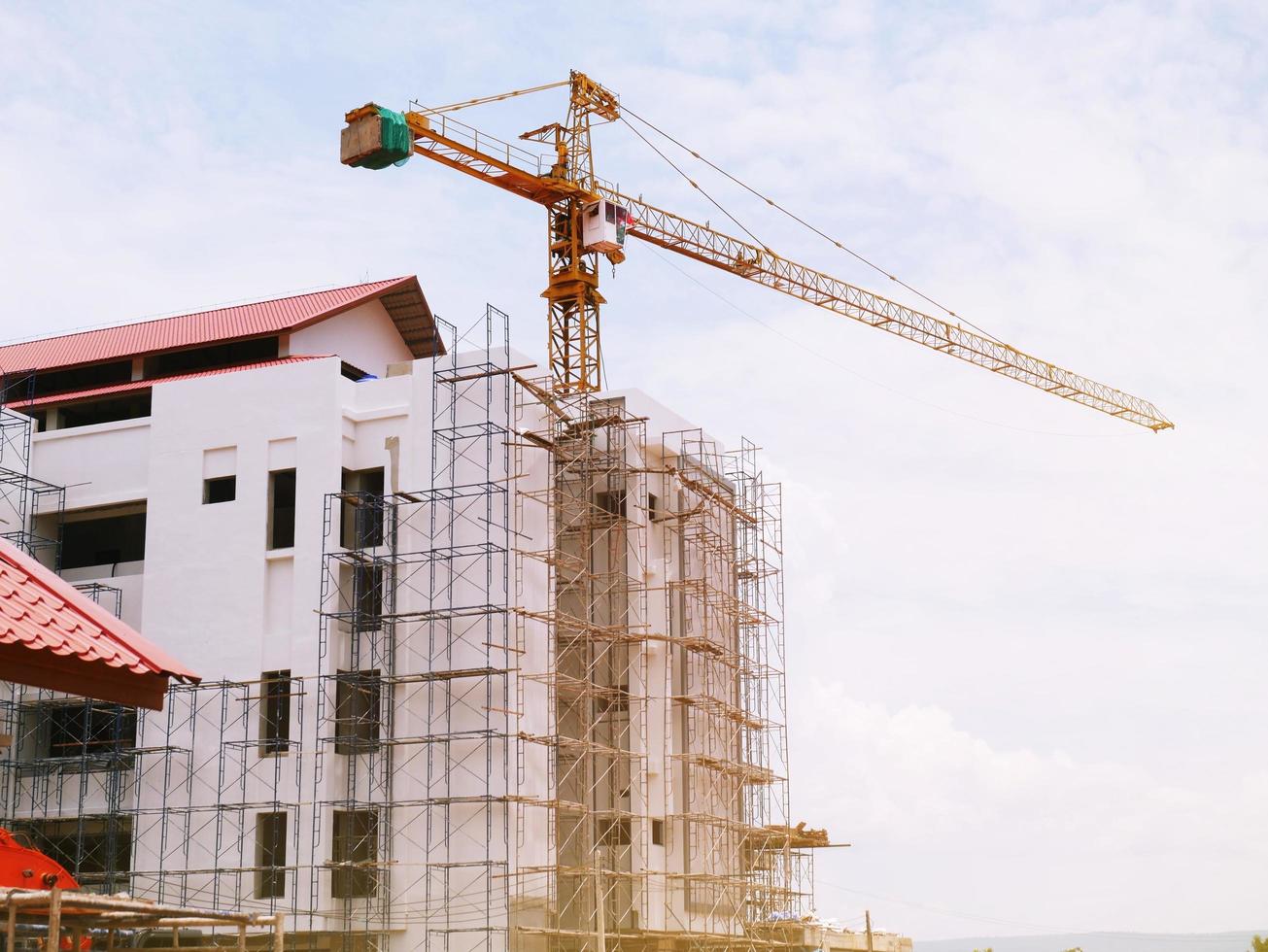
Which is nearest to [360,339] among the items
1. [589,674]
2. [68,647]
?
[589,674]

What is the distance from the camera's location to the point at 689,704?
49.4 metres

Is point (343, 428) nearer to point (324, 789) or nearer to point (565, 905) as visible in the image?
point (324, 789)

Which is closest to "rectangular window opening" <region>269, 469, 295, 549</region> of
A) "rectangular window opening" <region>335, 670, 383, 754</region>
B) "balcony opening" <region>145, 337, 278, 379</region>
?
"rectangular window opening" <region>335, 670, 383, 754</region>

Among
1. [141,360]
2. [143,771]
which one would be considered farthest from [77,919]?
[141,360]

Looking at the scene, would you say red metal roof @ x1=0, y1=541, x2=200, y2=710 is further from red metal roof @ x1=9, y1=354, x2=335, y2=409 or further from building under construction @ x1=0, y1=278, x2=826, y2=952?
red metal roof @ x1=9, y1=354, x2=335, y2=409

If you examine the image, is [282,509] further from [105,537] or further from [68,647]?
[68,647]

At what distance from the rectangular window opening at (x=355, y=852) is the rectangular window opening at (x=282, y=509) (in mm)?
7339

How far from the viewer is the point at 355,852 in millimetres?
41250

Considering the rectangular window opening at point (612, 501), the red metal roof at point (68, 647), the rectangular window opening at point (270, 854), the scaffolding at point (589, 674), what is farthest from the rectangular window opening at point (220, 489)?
the red metal roof at point (68, 647)

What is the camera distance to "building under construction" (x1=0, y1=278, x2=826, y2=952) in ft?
134

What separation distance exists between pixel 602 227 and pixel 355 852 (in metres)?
28.1

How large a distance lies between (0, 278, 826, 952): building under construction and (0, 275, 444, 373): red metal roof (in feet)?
0.49

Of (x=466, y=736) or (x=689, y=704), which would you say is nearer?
(x=466, y=736)

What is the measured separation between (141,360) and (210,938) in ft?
59.7
